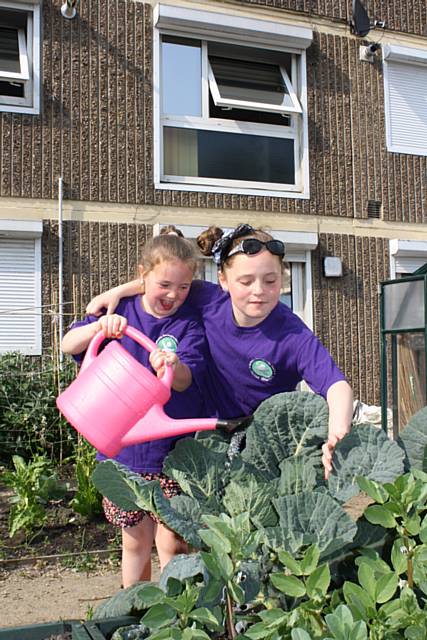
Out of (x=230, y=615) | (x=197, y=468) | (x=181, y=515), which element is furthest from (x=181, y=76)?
(x=230, y=615)

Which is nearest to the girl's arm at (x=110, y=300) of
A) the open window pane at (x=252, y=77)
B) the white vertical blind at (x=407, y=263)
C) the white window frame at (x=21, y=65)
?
the white window frame at (x=21, y=65)

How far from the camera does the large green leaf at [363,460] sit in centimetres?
114

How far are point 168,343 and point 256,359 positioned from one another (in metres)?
0.32

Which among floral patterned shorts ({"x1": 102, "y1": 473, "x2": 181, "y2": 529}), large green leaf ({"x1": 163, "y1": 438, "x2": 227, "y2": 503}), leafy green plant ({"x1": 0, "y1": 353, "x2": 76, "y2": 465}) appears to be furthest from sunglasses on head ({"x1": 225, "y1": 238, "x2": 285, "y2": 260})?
leafy green plant ({"x1": 0, "y1": 353, "x2": 76, "y2": 465})

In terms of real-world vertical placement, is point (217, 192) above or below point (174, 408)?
above

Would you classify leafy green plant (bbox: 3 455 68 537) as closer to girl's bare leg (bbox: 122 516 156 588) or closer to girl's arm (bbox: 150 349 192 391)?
girl's bare leg (bbox: 122 516 156 588)

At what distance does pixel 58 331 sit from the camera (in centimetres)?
647

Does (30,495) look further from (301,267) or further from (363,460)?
(301,267)

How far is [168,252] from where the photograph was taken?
6.92ft

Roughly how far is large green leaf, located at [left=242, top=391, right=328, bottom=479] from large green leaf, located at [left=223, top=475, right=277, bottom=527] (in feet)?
0.47

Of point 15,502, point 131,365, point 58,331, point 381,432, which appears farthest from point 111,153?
point 381,432

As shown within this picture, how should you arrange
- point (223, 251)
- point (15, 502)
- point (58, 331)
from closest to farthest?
point (223, 251), point (15, 502), point (58, 331)

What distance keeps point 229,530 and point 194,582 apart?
0.16 metres

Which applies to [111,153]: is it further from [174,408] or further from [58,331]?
[174,408]
